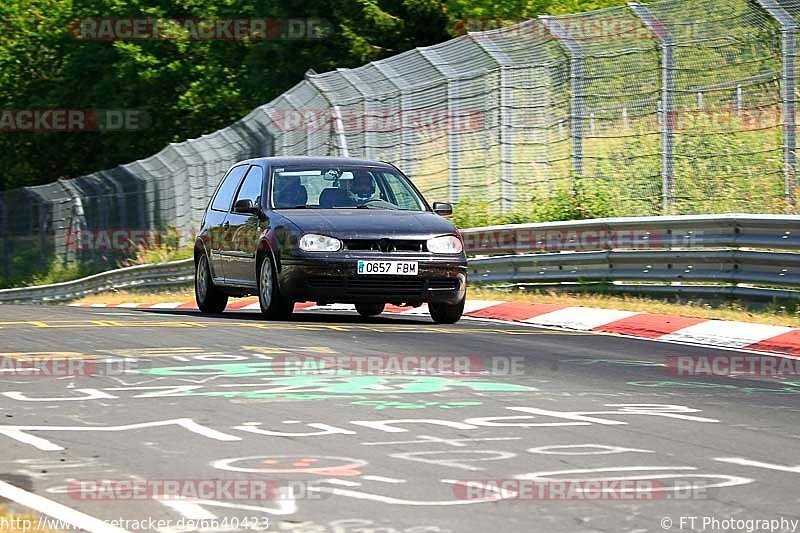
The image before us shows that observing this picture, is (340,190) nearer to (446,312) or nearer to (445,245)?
(445,245)

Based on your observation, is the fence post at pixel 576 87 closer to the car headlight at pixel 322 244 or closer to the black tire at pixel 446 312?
the black tire at pixel 446 312

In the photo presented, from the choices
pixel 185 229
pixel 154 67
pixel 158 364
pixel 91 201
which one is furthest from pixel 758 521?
pixel 154 67

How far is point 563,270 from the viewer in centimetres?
1838

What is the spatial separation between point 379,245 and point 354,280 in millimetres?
396

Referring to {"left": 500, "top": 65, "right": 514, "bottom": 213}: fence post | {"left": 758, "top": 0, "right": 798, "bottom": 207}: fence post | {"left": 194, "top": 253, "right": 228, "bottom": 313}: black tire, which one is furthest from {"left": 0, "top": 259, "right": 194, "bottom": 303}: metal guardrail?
{"left": 758, "top": 0, "right": 798, "bottom": 207}: fence post

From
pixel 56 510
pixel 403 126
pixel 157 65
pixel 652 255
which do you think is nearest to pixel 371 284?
pixel 652 255

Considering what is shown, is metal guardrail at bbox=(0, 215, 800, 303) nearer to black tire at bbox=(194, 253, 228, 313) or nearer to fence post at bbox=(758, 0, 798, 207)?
fence post at bbox=(758, 0, 798, 207)

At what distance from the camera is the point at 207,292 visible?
17.7 m

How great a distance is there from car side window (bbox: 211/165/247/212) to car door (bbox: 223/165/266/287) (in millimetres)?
222

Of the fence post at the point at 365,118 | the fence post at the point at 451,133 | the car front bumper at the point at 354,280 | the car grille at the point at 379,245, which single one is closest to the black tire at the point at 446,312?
the car front bumper at the point at 354,280

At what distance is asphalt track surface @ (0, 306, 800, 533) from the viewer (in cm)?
607

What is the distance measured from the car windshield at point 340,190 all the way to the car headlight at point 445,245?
0.95 m

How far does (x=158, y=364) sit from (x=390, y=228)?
397cm

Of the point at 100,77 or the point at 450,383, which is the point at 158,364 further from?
the point at 100,77
